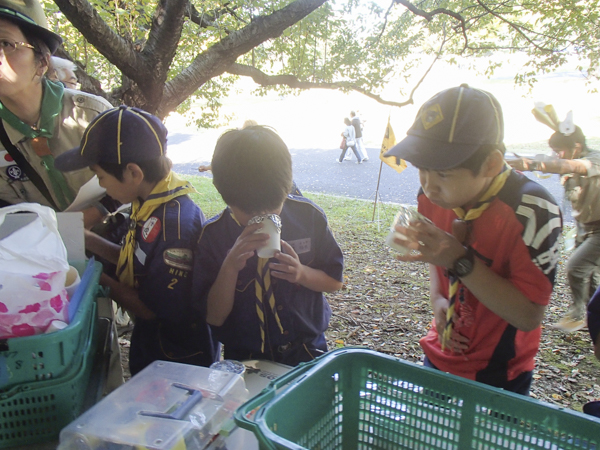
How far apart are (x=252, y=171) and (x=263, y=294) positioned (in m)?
0.47

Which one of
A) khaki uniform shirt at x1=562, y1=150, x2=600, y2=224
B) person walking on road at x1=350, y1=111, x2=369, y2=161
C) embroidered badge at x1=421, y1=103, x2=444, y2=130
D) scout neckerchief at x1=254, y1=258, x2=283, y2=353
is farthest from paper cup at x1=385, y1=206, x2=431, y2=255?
person walking on road at x1=350, y1=111, x2=369, y2=161

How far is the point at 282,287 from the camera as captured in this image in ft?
5.52

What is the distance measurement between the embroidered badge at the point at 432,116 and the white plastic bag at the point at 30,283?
1123 mm

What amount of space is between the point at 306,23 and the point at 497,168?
208 inches

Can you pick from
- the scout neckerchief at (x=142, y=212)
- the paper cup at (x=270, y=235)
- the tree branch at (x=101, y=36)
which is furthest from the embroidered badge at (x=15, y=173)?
the tree branch at (x=101, y=36)

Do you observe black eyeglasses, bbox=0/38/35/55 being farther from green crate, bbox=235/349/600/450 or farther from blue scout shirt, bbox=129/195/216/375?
green crate, bbox=235/349/600/450

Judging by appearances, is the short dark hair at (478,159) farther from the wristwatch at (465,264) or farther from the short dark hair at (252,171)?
the short dark hair at (252,171)

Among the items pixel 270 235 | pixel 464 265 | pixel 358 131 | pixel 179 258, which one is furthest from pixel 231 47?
pixel 358 131

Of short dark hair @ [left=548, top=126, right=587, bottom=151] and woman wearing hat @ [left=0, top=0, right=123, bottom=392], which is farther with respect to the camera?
short dark hair @ [left=548, top=126, right=587, bottom=151]

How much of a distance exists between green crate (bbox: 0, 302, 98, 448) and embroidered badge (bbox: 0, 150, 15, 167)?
127 cm

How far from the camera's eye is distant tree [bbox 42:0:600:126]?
404cm

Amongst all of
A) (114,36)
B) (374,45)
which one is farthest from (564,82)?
(114,36)

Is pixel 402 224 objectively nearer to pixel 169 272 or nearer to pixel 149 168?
pixel 169 272

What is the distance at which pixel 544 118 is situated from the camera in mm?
3482
